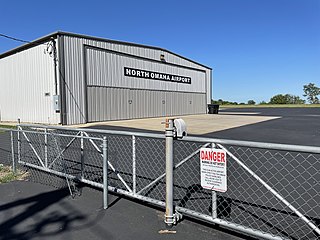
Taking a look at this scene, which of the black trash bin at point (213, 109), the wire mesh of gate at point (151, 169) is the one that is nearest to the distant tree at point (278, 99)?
the black trash bin at point (213, 109)

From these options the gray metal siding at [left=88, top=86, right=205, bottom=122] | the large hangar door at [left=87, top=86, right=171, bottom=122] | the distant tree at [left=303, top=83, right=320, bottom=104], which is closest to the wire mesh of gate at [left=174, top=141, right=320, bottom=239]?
the large hangar door at [left=87, top=86, right=171, bottom=122]

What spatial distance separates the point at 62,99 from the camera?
17.9 meters

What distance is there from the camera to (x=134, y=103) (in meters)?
23.8

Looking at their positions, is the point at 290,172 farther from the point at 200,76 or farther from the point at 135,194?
the point at 200,76

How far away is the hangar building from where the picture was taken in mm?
18266

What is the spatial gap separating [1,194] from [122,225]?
2523 mm

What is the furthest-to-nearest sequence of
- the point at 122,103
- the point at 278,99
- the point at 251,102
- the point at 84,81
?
the point at 251,102 < the point at 278,99 < the point at 122,103 < the point at 84,81

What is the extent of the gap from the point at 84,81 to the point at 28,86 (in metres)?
5.25

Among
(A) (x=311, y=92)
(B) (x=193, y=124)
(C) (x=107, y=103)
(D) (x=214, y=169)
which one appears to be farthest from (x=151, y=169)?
(A) (x=311, y=92)

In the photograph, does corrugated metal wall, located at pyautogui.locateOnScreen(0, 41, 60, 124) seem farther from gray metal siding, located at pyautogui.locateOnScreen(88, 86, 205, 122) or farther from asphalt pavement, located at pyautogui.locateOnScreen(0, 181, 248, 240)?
asphalt pavement, located at pyautogui.locateOnScreen(0, 181, 248, 240)

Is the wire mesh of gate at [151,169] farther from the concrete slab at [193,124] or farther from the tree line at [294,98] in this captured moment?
the tree line at [294,98]

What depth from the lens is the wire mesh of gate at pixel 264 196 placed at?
3.24 metres

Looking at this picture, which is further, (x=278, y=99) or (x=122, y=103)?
(x=278, y=99)

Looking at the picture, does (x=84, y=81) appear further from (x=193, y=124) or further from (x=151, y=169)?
(x=151, y=169)
